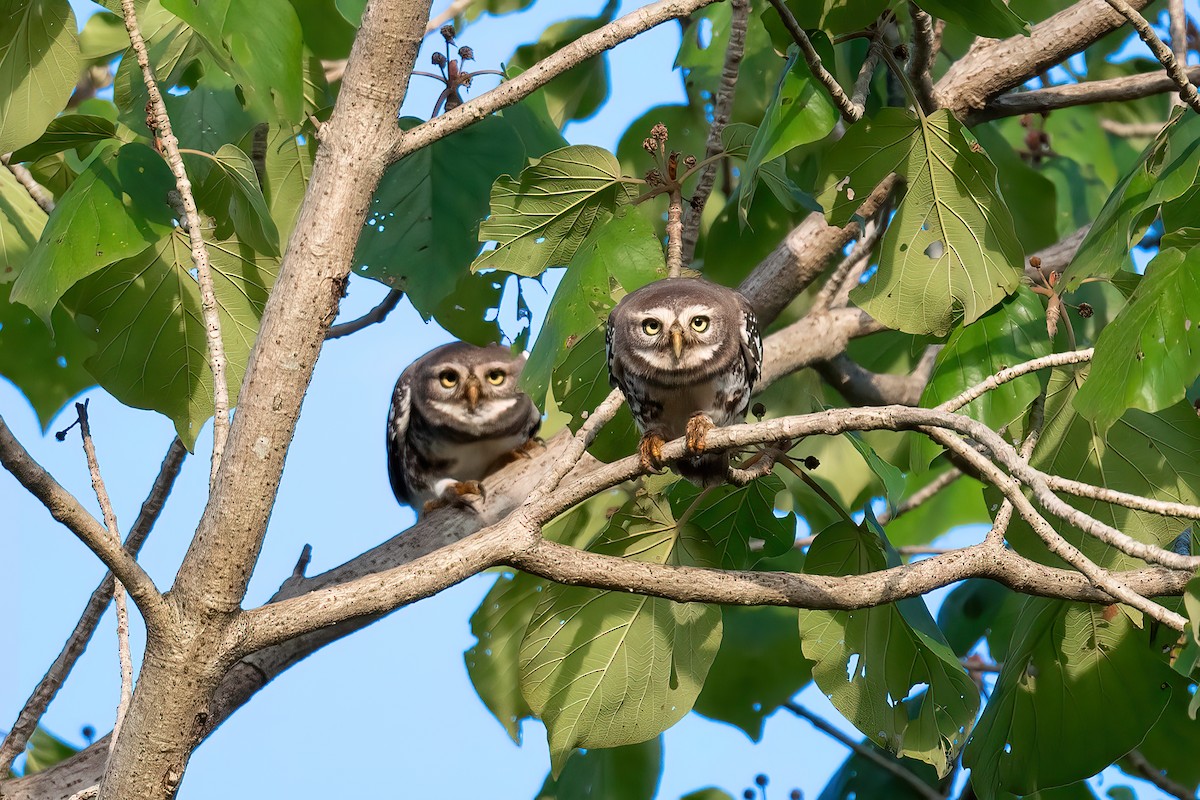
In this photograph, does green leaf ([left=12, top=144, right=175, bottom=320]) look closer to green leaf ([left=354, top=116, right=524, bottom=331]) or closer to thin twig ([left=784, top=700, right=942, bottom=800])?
green leaf ([left=354, top=116, right=524, bottom=331])

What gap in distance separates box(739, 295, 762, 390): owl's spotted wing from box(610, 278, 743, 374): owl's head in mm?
55

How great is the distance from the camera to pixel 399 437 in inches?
275

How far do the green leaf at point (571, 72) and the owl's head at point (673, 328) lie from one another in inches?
75.1

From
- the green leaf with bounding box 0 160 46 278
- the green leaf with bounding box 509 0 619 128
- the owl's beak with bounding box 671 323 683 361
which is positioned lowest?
the owl's beak with bounding box 671 323 683 361

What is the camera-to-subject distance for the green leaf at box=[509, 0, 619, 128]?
244 inches

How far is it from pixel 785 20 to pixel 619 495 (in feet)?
9.92

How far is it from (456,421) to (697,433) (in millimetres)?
3004

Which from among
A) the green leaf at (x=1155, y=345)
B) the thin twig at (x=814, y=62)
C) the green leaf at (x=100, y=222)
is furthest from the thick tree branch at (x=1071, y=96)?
the green leaf at (x=100, y=222)

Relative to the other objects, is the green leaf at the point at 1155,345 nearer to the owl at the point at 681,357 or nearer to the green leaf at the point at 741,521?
the green leaf at the point at 741,521

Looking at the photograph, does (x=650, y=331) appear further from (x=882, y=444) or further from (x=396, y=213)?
(x=882, y=444)

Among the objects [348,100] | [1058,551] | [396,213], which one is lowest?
[1058,551]

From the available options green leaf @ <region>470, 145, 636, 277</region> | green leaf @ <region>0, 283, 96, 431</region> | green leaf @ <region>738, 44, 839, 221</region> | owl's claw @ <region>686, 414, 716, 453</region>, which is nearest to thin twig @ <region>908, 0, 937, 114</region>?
green leaf @ <region>738, 44, 839, 221</region>

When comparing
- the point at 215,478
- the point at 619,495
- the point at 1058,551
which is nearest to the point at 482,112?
the point at 215,478

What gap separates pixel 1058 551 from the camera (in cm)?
286
